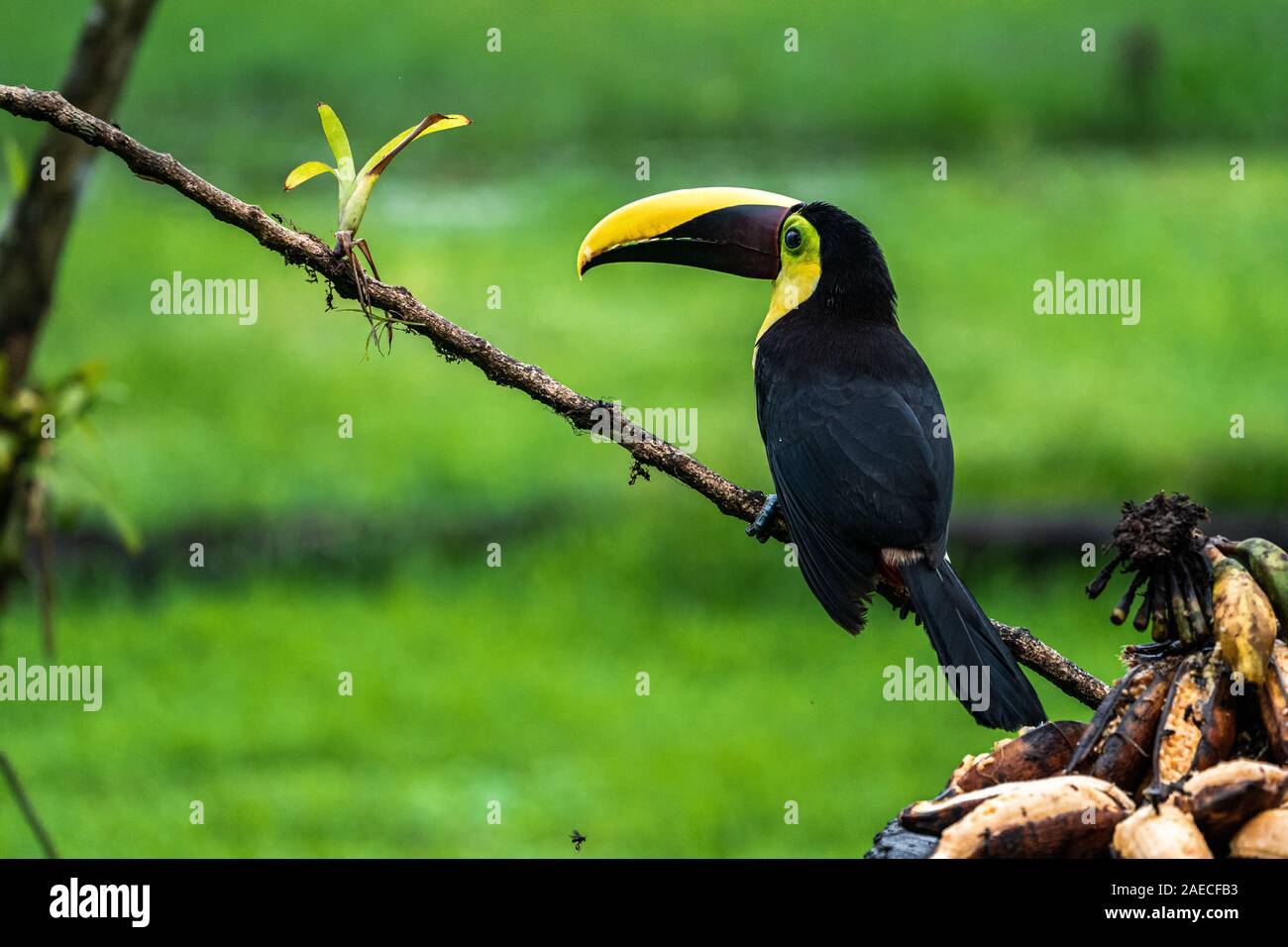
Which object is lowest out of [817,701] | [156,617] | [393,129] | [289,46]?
[817,701]

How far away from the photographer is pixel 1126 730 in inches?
88.2

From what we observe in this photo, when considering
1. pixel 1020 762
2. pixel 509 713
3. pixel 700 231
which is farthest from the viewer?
pixel 509 713

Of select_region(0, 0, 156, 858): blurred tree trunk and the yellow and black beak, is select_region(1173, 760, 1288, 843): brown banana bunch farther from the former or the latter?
select_region(0, 0, 156, 858): blurred tree trunk

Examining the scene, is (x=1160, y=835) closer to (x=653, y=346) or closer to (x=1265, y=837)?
(x=1265, y=837)

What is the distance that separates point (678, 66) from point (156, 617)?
641 centimetres

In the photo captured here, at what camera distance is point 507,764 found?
793cm

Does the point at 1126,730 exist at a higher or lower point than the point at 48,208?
lower

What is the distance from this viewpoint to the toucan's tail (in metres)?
2.50

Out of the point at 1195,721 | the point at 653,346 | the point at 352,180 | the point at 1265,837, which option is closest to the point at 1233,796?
the point at 1265,837

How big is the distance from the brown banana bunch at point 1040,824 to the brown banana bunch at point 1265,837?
0.13 meters

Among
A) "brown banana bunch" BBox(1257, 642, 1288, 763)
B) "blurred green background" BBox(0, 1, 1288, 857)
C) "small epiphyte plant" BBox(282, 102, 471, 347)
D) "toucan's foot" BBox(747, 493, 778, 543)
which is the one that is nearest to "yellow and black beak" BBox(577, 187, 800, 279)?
"toucan's foot" BBox(747, 493, 778, 543)

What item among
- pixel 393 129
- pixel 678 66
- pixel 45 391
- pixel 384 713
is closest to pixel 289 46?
pixel 393 129

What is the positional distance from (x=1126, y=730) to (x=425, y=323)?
1081 mm
